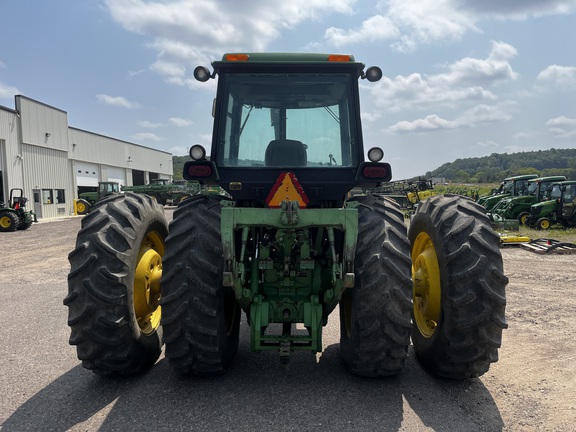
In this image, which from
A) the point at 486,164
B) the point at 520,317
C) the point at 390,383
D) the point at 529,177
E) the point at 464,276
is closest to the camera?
the point at 464,276

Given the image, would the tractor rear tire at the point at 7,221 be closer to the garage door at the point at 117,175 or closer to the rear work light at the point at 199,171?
the rear work light at the point at 199,171

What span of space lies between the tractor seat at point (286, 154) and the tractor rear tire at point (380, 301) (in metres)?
0.93

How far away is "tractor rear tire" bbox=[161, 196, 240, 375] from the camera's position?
11.2 ft

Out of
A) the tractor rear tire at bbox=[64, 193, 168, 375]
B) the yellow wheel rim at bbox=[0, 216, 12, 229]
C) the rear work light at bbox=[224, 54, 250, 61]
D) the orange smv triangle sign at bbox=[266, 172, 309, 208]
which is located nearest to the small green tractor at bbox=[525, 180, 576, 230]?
the orange smv triangle sign at bbox=[266, 172, 309, 208]

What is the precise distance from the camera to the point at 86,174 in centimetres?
3866

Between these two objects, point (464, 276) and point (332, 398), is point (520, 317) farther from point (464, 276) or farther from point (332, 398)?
point (332, 398)

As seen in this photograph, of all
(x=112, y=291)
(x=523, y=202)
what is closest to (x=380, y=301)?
(x=112, y=291)

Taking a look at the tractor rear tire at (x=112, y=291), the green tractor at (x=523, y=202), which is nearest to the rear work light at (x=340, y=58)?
the tractor rear tire at (x=112, y=291)

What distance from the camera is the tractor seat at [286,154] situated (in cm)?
411

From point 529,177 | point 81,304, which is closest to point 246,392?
point 81,304

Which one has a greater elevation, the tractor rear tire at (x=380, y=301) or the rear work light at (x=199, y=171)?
the rear work light at (x=199, y=171)

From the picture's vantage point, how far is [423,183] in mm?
25875

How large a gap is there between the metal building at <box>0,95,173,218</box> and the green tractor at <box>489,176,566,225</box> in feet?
89.8

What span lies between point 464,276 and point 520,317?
3232 millimetres
